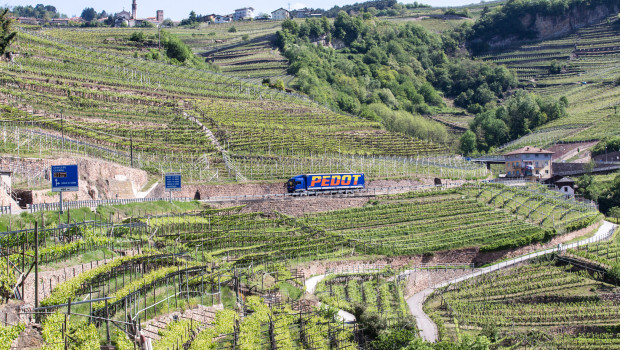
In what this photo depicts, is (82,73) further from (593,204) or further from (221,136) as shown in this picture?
(593,204)

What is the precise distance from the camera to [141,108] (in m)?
72.6

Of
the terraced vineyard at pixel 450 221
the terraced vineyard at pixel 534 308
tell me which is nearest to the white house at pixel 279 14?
the terraced vineyard at pixel 450 221

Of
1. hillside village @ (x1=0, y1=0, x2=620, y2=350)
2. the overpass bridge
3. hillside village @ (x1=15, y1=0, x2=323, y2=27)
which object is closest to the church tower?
hillside village @ (x1=15, y1=0, x2=323, y2=27)

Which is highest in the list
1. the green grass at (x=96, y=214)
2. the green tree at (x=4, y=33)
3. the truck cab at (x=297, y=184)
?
the green tree at (x=4, y=33)

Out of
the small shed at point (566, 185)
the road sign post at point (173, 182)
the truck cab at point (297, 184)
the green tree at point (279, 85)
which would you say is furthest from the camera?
the green tree at point (279, 85)

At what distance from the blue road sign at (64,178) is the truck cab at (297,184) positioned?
24.8 m

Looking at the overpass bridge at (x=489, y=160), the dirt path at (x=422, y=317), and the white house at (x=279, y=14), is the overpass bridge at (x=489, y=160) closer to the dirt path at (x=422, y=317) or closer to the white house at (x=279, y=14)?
the dirt path at (x=422, y=317)

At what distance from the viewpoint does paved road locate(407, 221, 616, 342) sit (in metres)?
39.5

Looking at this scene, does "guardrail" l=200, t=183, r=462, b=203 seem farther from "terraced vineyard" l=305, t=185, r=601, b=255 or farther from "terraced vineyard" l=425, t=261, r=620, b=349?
"terraced vineyard" l=425, t=261, r=620, b=349

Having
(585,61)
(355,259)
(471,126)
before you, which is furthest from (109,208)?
(585,61)

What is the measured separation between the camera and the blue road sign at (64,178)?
3878cm

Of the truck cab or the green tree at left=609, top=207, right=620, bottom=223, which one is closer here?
the truck cab

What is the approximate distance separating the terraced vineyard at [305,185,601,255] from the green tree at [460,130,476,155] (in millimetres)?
38794

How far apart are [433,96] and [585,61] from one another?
28332 millimetres
